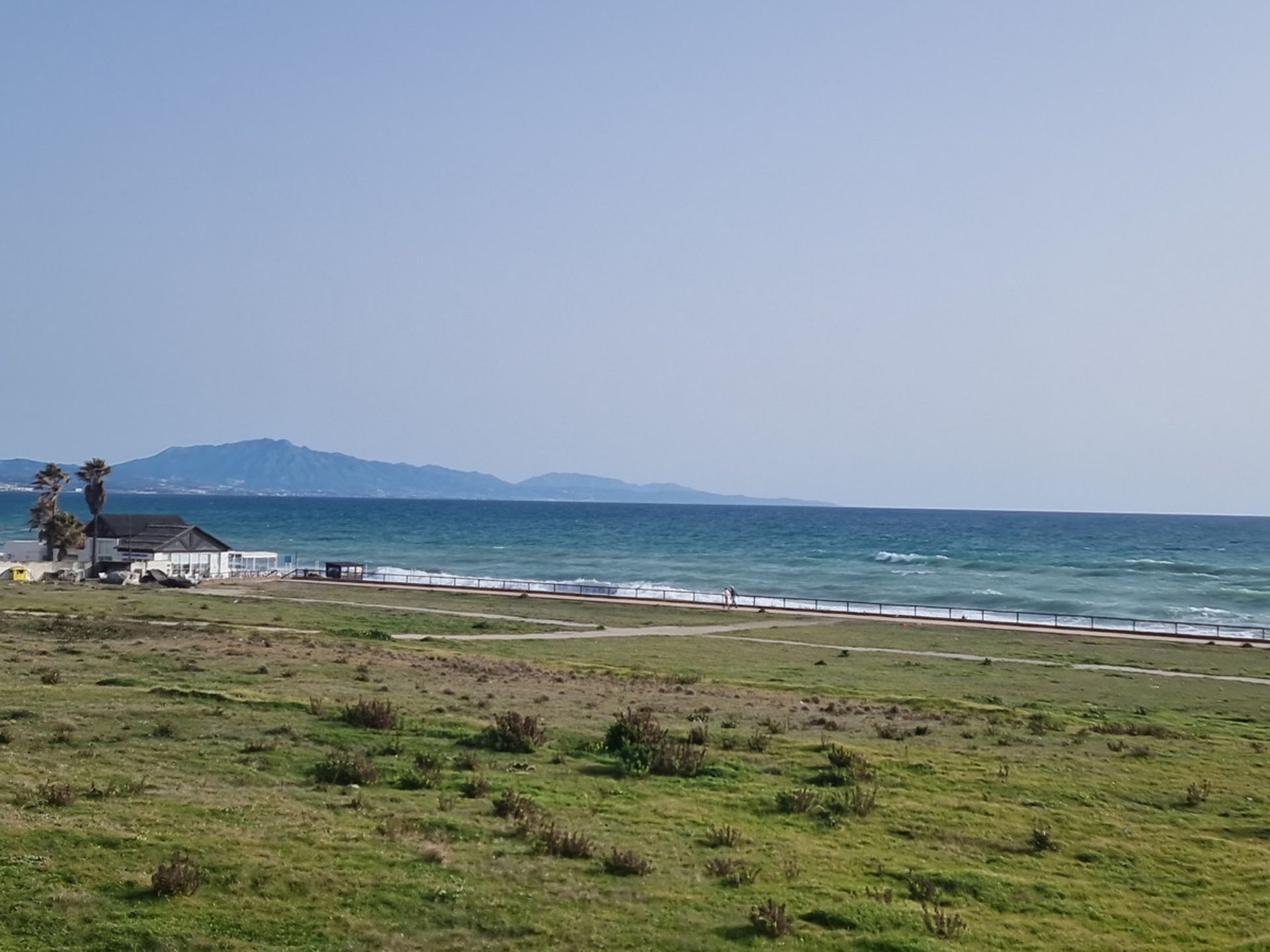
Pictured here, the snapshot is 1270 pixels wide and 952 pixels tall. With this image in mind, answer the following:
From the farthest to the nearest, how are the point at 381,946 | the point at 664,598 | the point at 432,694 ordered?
the point at 664,598 < the point at 432,694 < the point at 381,946

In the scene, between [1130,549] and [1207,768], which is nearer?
[1207,768]

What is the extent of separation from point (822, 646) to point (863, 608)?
29.5 m

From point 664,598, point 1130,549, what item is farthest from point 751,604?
point 1130,549

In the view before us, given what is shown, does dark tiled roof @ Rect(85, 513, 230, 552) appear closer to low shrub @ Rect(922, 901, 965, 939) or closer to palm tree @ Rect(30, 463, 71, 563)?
palm tree @ Rect(30, 463, 71, 563)

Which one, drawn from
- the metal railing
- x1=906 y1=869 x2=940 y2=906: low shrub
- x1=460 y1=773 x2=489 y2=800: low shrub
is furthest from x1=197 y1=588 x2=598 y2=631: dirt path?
x1=906 y1=869 x2=940 y2=906: low shrub

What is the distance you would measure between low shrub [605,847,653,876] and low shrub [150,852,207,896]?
429 centimetres

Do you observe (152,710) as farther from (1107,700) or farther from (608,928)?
(1107,700)

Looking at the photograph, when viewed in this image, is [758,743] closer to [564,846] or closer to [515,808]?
[515,808]

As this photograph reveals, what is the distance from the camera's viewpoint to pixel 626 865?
41.2 ft

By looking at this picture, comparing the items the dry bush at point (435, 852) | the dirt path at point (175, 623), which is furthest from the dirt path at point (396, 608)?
the dry bush at point (435, 852)

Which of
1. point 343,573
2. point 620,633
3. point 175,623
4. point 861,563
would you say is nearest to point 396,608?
point 620,633

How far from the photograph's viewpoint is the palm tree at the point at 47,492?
82.3 meters

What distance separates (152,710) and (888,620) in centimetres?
5202

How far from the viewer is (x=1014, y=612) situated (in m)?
73.1
